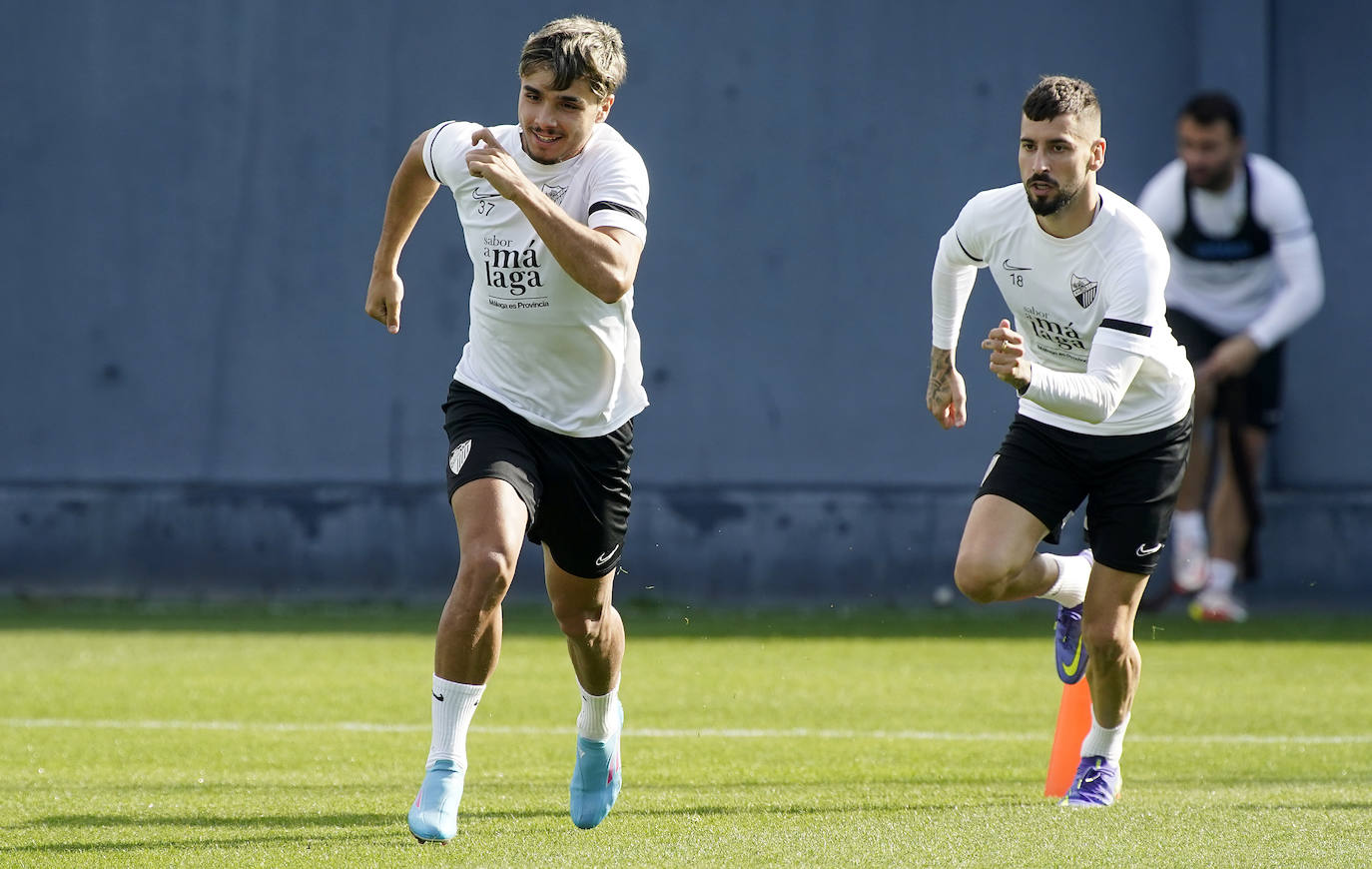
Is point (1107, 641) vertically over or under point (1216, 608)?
over

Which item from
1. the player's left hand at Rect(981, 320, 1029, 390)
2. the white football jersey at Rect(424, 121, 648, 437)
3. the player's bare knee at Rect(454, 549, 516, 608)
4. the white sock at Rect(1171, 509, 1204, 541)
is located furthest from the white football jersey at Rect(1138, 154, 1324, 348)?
the player's bare knee at Rect(454, 549, 516, 608)

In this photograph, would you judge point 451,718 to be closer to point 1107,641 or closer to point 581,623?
point 581,623

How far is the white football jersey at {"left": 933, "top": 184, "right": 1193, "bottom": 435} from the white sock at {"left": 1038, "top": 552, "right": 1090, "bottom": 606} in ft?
1.55

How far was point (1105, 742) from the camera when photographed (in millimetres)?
5586

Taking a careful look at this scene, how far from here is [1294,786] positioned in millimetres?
5859

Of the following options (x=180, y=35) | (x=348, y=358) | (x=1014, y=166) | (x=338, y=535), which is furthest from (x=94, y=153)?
(x=1014, y=166)

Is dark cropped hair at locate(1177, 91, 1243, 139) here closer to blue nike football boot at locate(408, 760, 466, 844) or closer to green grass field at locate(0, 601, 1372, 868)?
green grass field at locate(0, 601, 1372, 868)

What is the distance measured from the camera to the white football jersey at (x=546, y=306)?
5.16m

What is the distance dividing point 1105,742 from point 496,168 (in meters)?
2.53

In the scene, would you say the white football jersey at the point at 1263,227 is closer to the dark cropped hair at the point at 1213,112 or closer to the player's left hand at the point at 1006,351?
the dark cropped hair at the point at 1213,112

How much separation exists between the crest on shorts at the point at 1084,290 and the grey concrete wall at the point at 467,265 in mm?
6116

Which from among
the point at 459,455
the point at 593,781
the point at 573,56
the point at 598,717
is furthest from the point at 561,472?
the point at 573,56

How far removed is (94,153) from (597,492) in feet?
25.7

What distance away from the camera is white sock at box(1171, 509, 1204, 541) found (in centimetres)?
1081
